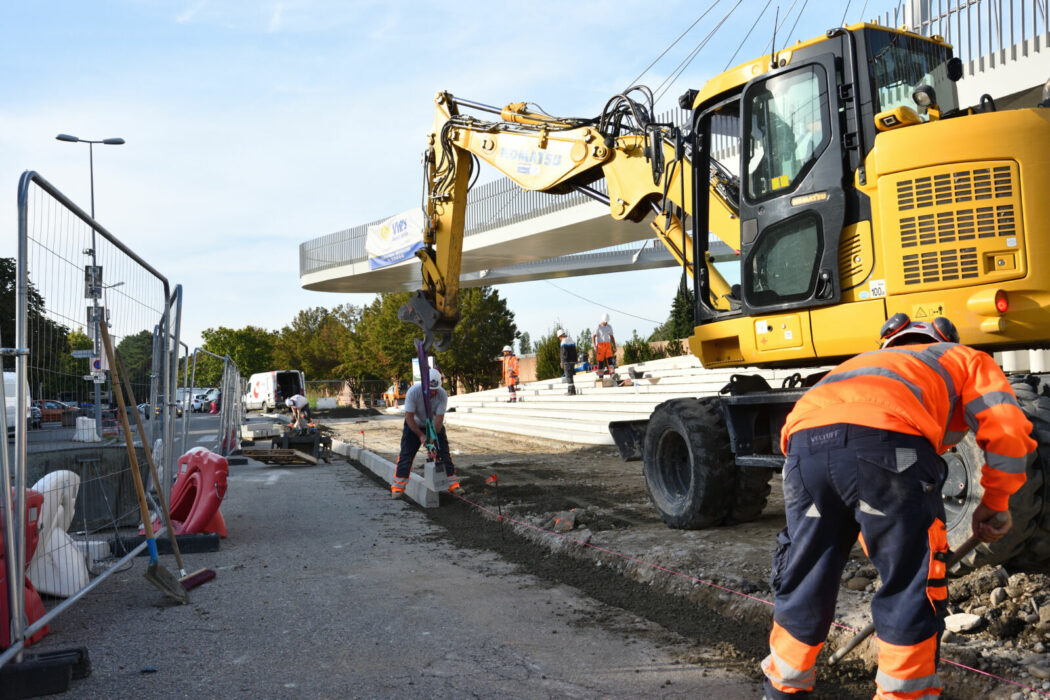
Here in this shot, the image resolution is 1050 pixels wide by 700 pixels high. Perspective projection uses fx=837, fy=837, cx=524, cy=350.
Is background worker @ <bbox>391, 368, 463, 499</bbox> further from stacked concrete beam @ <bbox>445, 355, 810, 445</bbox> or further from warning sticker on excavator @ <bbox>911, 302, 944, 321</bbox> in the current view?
warning sticker on excavator @ <bbox>911, 302, 944, 321</bbox>

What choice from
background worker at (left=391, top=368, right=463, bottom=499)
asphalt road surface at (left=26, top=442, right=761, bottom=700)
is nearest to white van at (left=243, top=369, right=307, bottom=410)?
background worker at (left=391, top=368, right=463, bottom=499)

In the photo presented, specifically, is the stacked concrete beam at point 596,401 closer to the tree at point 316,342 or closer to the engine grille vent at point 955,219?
the engine grille vent at point 955,219

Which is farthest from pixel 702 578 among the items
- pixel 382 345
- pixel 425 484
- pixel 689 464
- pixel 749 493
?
pixel 382 345

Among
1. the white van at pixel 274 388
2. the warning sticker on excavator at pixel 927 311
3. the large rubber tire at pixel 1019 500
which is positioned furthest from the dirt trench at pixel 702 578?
the white van at pixel 274 388

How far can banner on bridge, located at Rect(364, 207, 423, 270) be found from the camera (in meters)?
35.5

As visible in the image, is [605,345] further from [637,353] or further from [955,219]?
[955,219]

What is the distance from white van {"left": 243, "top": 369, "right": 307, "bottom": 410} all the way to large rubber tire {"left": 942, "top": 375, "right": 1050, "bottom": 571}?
1373 inches

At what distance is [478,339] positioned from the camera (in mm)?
46688

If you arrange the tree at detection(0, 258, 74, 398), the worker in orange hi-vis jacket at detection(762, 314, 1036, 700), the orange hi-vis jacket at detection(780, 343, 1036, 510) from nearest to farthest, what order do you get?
1. the worker in orange hi-vis jacket at detection(762, 314, 1036, 700)
2. the orange hi-vis jacket at detection(780, 343, 1036, 510)
3. the tree at detection(0, 258, 74, 398)

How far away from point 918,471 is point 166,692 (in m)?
3.46

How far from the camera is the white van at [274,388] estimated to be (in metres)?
39.5

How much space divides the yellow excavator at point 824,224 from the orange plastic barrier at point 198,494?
12.8 ft

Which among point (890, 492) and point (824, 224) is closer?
point (890, 492)

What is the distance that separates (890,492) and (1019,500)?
1.82m
